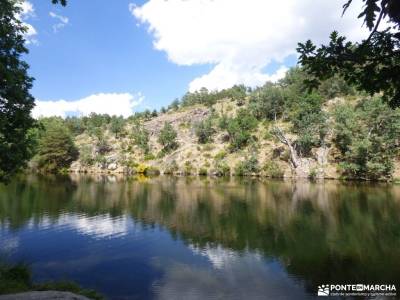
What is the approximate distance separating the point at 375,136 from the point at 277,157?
27188 mm

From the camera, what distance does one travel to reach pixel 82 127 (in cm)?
15250

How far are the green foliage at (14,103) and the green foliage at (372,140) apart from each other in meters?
61.8

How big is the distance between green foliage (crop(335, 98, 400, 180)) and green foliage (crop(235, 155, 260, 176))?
2096 centimetres

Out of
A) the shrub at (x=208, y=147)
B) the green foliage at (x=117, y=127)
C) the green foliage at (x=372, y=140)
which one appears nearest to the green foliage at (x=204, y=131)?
the shrub at (x=208, y=147)

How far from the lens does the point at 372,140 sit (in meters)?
68.7

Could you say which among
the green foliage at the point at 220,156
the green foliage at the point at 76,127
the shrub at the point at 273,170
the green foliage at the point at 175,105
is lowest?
the shrub at the point at 273,170

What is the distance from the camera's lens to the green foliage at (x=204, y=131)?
109 metres

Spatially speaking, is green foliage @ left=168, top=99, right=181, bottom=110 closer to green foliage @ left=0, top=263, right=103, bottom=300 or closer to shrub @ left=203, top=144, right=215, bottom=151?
shrub @ left=203, top=144, right=215, bottom=151

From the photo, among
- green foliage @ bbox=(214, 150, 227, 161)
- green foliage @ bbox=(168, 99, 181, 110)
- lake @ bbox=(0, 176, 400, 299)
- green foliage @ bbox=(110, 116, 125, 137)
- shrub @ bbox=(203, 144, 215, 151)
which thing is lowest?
lake @ bbox=(0, 176, 400, 299)

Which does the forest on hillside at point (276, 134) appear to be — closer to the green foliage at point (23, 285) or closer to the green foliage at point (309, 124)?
the green foliage at point (309, 124)

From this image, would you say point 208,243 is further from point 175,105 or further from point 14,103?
point 175,105

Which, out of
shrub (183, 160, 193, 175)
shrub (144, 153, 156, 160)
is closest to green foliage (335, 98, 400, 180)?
shrub (183, 160, 193, 175)

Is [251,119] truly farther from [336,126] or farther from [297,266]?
[297,266]

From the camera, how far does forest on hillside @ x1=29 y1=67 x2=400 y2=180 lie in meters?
68.8
